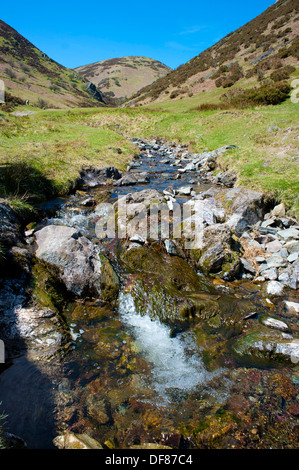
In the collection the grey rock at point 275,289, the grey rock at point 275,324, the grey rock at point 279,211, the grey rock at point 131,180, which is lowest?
the grey rock at point 275,324

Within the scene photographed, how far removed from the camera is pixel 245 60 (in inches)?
1917

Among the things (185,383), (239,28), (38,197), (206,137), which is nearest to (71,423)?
(185,383)

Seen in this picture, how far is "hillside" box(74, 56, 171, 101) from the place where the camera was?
132 m

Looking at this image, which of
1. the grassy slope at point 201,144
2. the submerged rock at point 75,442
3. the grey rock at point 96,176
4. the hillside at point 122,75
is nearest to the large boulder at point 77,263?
the submerged rock at point 75,442

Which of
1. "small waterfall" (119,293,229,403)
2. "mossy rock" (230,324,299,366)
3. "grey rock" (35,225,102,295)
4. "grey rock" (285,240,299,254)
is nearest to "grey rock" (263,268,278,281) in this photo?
"grey rock" (285,240,299,254)

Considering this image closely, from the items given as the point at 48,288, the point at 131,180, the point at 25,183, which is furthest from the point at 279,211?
the point at 25,183

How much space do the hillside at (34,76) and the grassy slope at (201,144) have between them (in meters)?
39.3

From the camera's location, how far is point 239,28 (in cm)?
6944

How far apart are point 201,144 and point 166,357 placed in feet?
81.7

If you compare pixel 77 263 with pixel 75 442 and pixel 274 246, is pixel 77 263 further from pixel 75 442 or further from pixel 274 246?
pixel 274 246

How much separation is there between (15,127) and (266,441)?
27.2 metres

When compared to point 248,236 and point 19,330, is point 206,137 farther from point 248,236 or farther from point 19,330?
point 19,330

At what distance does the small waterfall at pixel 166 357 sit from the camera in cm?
502

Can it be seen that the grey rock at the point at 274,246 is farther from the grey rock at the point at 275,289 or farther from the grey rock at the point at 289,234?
the grey rock at the point at 275,289
